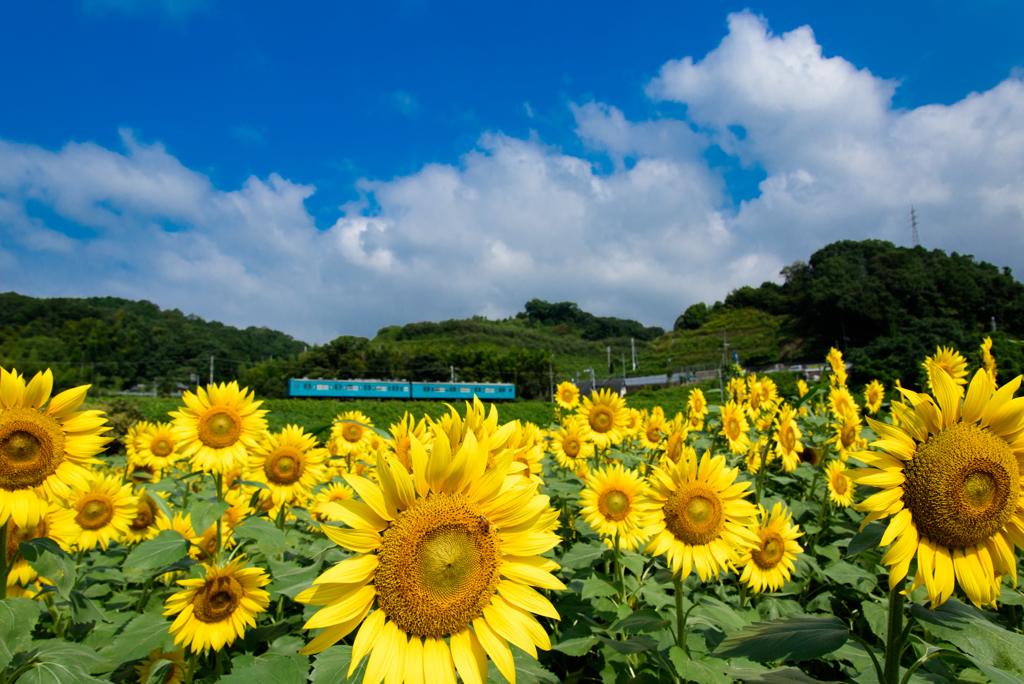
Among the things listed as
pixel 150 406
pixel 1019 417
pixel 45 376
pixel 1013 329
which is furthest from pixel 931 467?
pixel 1013 329

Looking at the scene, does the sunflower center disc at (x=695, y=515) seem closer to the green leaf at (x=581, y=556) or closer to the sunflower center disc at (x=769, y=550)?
the green leaf at (x=581, y=556)

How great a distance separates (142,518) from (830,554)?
6.26 meters

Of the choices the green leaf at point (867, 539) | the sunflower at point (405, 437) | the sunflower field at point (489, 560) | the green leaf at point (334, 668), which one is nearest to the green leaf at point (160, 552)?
the sunflower field at point (489, 560)

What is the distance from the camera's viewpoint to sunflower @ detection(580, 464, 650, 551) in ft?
12.3

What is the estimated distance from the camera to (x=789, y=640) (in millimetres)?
1785

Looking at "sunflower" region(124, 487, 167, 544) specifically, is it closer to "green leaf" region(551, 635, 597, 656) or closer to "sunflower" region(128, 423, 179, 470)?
"sunflower" region(128, 423, 179, 470)

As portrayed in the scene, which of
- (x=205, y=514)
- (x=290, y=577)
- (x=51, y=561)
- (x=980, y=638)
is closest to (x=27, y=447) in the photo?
(x=51, y=561)

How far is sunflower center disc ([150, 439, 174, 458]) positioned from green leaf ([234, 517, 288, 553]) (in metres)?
3.88

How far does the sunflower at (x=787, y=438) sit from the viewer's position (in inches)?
207

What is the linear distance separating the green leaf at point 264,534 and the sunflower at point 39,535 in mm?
995

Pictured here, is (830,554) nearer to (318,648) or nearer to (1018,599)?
(1018,599)

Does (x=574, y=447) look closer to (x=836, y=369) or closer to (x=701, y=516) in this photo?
(x=701, y=516)

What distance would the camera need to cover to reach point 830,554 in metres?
4.25

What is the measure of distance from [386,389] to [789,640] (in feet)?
175
